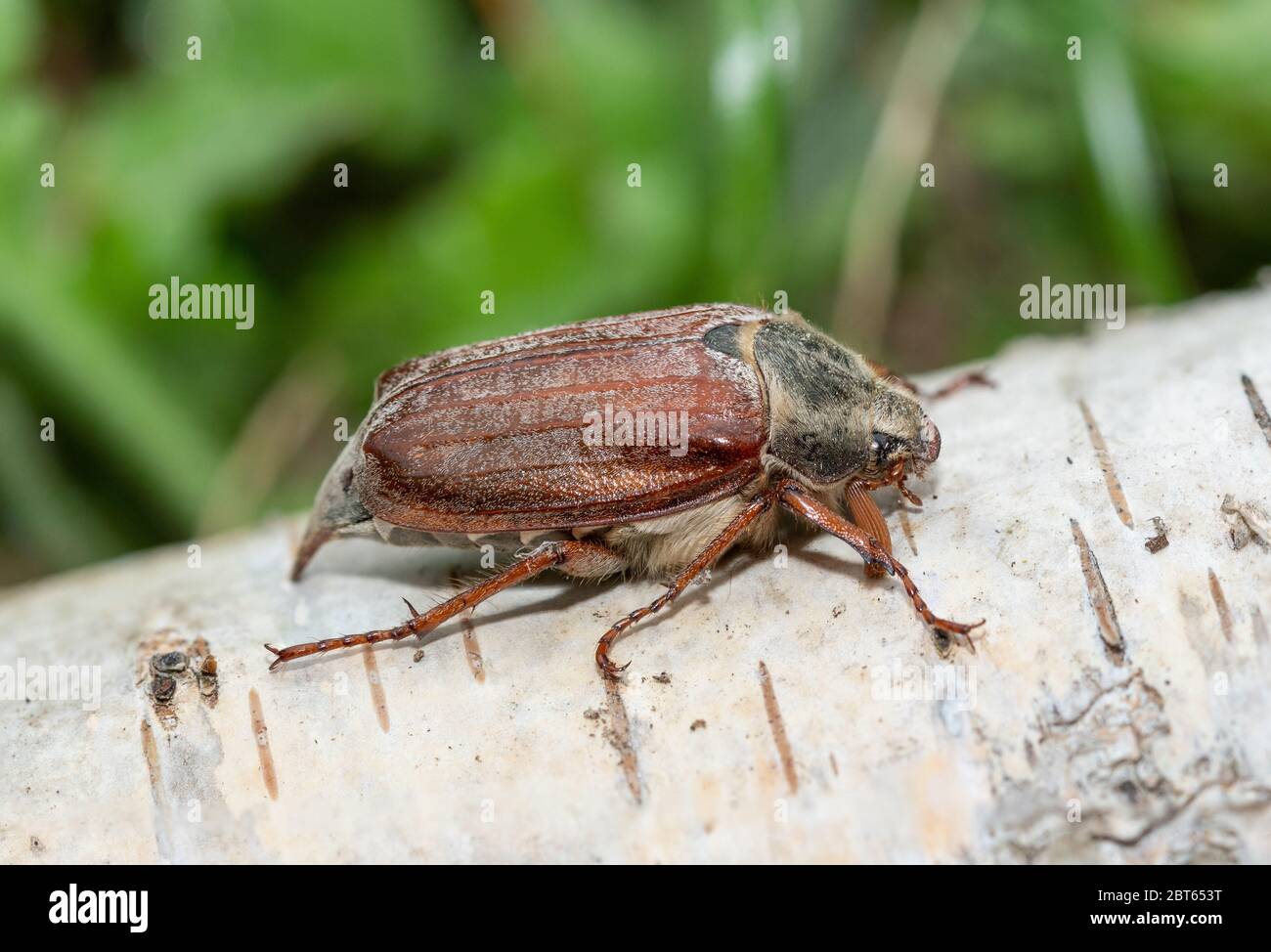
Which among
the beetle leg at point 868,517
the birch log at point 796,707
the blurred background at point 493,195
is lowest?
the birch log at point 796,707

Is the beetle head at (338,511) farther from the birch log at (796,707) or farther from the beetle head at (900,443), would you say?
the beetle head at (900,443)

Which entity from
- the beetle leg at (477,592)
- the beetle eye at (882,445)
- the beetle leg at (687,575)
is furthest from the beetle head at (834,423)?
the beetle leg at (477,592)

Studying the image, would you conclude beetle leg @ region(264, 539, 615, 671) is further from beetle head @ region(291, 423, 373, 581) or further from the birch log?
beetle head @ region(291, 423, 373, 581)

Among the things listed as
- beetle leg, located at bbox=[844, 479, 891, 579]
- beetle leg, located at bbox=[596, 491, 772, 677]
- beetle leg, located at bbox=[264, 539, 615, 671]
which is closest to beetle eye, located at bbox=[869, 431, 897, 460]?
beetle leg, located at bbox=[844, 479, 891, 579]

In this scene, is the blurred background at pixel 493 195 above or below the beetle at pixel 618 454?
above

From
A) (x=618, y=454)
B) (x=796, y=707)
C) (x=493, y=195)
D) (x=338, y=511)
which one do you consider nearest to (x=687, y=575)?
(x=618, y=454)

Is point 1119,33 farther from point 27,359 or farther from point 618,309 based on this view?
point 27,359
